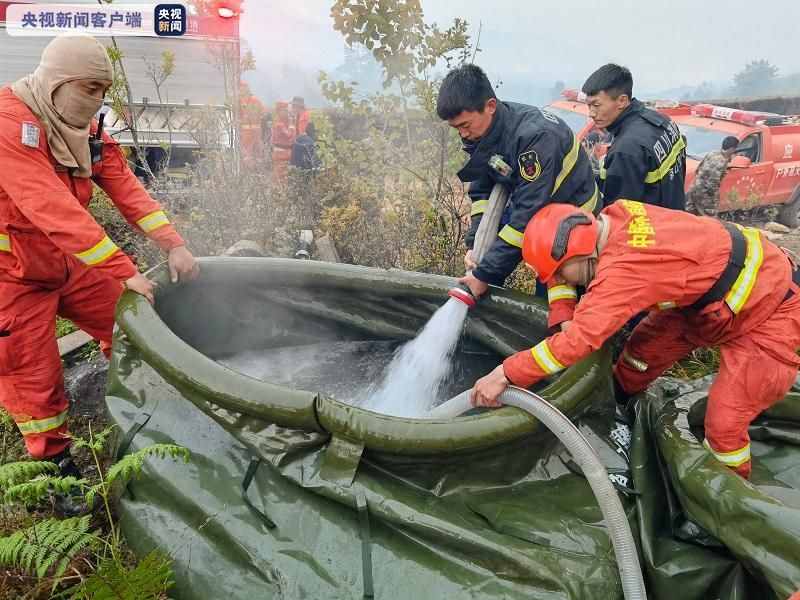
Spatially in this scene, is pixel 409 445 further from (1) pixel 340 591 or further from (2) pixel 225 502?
(2) pixel 225 502

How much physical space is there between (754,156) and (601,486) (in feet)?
23.9

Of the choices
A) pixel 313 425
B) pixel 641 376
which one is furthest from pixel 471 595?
pixel 641 376

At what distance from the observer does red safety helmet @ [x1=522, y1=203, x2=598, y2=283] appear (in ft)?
6.09

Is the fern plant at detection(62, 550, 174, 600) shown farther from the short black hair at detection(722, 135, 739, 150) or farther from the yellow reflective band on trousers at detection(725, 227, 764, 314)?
the short black hair at detection(722, 135, 739, 150)

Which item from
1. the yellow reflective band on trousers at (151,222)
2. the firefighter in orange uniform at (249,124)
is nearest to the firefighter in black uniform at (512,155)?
the yellow reflective band on trousers at (151,222)

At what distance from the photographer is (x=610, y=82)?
9.51 ft

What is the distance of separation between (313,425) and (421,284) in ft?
4.50

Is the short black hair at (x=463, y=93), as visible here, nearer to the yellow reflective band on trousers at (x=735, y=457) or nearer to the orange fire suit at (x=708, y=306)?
the orange fire suit at (x=708, y=306)

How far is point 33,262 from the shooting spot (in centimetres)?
210

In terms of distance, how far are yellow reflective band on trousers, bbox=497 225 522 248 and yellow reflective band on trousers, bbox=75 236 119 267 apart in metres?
1.52

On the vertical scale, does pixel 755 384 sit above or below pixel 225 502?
above

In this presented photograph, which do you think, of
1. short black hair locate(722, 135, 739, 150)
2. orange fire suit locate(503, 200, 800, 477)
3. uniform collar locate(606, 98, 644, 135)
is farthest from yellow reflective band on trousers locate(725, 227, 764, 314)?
short black hair locate(722, 135, 739, 150)

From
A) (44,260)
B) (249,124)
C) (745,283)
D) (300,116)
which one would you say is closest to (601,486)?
(745,283)

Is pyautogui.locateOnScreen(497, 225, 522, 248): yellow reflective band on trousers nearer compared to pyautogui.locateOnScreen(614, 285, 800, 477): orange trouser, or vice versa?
pyautogui.locateOnScreen(614, 285, 800, 477): orange trouser
